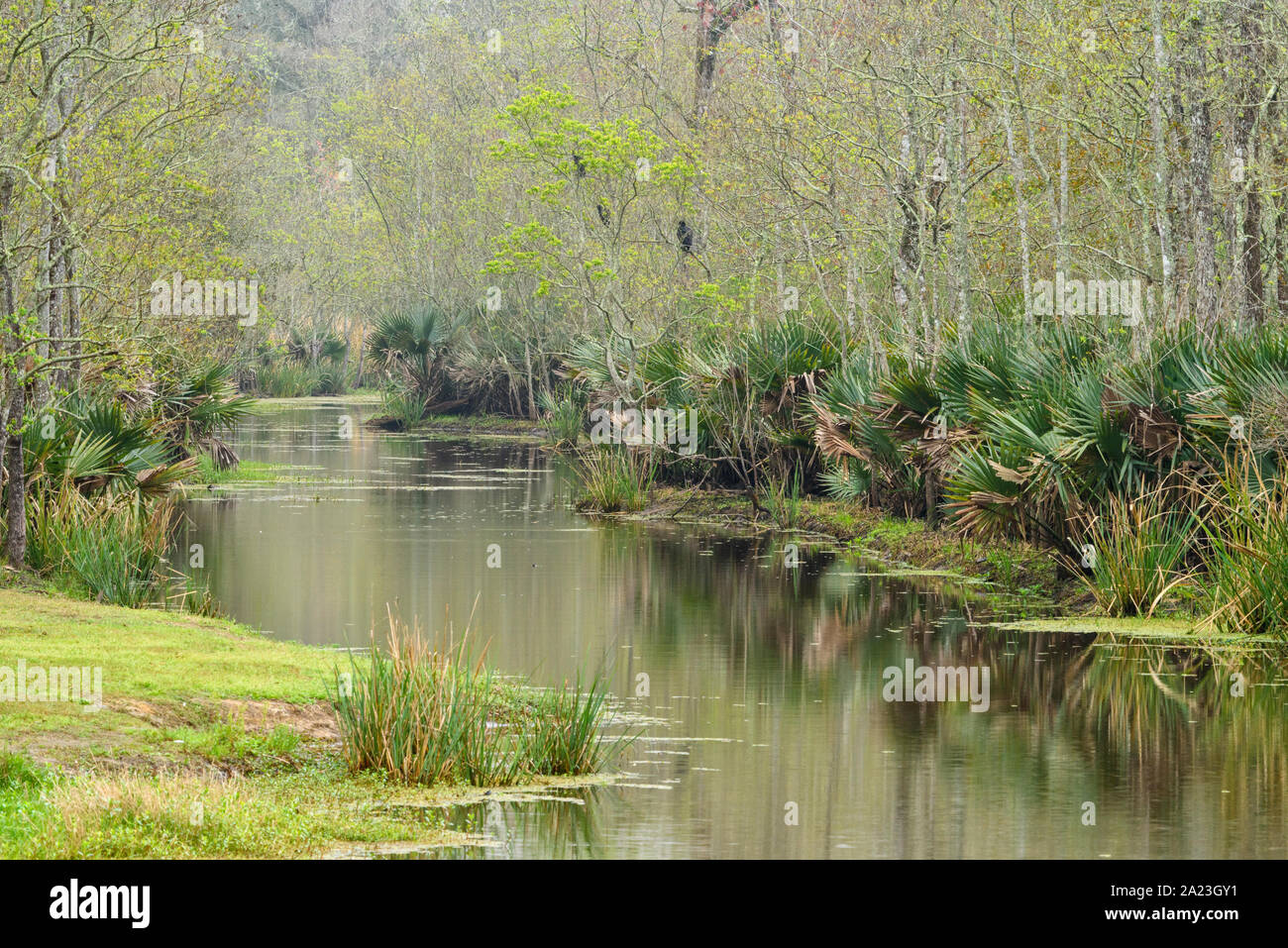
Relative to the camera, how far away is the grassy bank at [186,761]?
8.55m

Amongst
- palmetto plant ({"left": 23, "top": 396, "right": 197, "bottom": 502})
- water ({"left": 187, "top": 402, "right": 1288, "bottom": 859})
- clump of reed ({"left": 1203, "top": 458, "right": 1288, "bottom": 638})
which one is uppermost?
palmetto plant ({"left": 23, "top": 396, "right": 197, "bottom": 502})

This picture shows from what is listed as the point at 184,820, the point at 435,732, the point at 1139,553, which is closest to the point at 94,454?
the point at 435,732

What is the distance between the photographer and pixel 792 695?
48.0 feet

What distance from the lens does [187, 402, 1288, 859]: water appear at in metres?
10.1

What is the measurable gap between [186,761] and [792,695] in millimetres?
5635

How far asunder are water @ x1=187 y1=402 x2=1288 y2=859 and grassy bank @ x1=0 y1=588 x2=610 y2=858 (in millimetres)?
713

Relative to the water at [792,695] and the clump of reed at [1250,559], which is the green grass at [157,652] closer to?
the water at [792,695]

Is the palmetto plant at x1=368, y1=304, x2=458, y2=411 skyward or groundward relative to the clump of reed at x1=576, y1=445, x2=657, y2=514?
skyward

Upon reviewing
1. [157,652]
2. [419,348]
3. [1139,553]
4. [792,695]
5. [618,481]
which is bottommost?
[792,695]

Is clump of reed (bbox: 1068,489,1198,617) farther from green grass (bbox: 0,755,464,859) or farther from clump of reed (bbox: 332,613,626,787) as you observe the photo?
green grass (bbox: 0,755,464,859)

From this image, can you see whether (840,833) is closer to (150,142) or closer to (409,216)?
(150,142)

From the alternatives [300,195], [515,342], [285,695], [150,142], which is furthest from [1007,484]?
[300,195]

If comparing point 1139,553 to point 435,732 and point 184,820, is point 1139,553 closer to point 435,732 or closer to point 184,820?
point 435,732

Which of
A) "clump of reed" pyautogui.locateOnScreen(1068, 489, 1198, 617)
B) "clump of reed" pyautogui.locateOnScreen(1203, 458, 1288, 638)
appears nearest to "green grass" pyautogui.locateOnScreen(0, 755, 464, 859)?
"clump of reed" pyautogui.locateOnScreen(1203, 458, 1288, 638)
